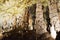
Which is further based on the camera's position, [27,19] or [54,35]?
[27,19]

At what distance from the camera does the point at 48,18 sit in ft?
12.5

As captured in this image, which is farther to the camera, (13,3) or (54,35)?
(13,3)

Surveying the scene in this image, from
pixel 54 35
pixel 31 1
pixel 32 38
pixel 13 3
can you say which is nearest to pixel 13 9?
pixel 13 3

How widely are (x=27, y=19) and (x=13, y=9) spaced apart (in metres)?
0.32

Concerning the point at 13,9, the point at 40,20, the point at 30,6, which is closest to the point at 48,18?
the point at 40,20

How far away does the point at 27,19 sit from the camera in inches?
154

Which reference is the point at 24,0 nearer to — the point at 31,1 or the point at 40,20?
the point at 31,1

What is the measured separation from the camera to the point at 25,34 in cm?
377

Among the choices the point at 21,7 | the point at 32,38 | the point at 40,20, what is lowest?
the point at 32,38

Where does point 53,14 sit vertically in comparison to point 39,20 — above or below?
above

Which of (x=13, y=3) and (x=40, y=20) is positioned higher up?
(x=13, y=3)

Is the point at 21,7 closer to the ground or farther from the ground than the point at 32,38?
farther from the ground

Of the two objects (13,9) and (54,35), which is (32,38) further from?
(13,9)

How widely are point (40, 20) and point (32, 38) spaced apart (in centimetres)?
35
